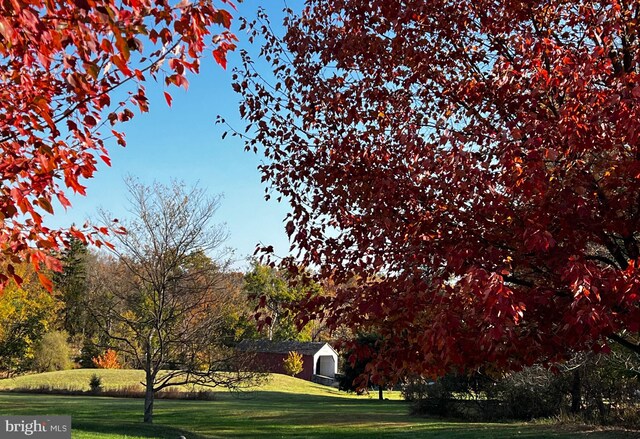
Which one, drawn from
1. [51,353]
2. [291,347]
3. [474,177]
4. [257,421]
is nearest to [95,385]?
[51,353]

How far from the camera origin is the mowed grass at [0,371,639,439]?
1673cm

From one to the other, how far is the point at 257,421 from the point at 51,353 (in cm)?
2986

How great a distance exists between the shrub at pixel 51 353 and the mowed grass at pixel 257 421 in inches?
572

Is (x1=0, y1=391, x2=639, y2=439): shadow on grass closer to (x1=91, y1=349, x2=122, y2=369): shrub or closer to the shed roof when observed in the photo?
the shed roof

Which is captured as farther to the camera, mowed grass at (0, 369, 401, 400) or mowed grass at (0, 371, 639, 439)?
mowed grass at (0, 369, 401, 400)

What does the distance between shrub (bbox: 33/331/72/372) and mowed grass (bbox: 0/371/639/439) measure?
14539mm

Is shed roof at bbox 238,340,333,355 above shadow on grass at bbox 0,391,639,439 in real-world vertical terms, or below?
above

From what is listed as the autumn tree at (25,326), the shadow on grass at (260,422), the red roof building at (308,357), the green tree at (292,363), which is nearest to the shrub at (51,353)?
the autumn tree at (25,326)

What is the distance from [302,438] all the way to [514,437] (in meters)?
6.77

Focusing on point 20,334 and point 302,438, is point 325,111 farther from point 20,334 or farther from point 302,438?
point 20,334

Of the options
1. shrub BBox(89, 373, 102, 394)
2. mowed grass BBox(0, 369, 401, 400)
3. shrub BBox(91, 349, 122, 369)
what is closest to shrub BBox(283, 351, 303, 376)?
mowed grass BBox(0, 369, 401, 400)

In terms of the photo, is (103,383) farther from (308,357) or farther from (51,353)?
(308,357)

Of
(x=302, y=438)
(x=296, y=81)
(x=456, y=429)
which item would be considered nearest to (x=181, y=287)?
(x=302, y=438)

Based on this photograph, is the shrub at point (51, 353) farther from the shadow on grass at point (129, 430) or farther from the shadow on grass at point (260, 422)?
the shadow on grass at point (129, 430)
